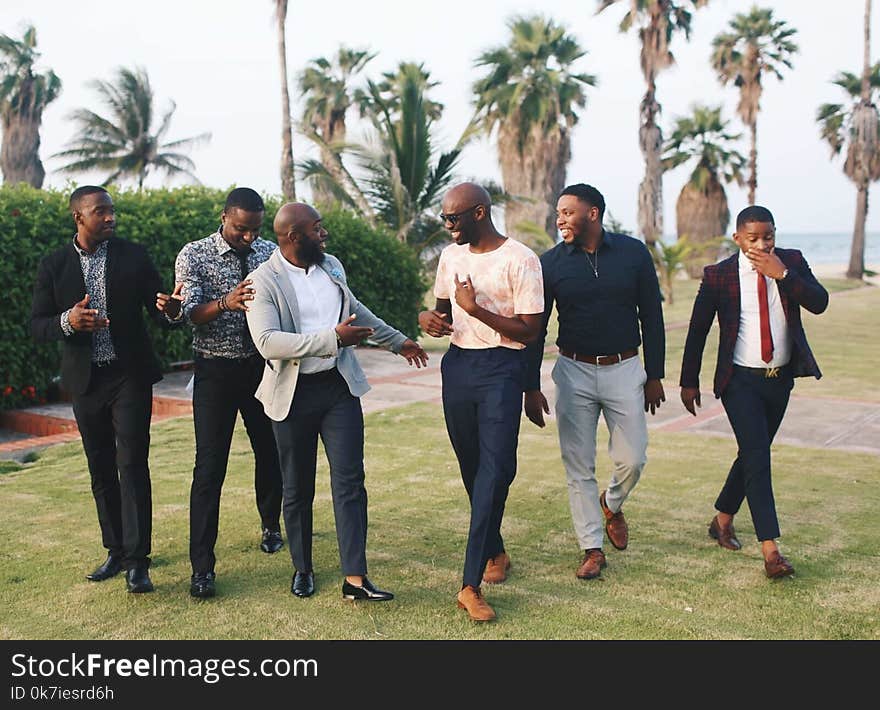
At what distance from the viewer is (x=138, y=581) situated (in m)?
4.65

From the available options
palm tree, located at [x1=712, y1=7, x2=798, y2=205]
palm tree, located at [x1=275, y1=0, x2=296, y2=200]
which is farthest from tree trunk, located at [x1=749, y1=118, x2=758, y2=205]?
palm tree, located at [x1=275, y1=0, x2=296, y2=200]

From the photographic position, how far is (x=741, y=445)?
5.01m

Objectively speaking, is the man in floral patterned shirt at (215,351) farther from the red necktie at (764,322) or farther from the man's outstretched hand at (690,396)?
the red necktie at (764,322)

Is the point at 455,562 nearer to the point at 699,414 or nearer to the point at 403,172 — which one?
the point at 699,414

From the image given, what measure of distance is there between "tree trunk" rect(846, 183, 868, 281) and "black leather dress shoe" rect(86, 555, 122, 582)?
152ft

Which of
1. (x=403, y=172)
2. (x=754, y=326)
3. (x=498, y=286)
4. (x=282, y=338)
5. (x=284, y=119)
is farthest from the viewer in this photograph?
(x=284, y=119)

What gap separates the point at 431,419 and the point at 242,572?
187 inches

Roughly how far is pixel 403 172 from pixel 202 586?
15.3 metres

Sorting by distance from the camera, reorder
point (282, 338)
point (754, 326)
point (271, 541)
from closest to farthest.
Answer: point (282, 338), point (754, 326), point (271, 541)

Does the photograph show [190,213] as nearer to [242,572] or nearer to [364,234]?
[364,234]

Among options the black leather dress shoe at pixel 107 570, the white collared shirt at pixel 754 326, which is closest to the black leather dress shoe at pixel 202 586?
the black leather dress shoe at pixel 107 570

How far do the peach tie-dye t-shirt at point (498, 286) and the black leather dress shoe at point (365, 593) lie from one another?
119 cm

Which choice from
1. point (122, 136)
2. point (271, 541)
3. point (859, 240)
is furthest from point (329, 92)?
point (271, 541)
